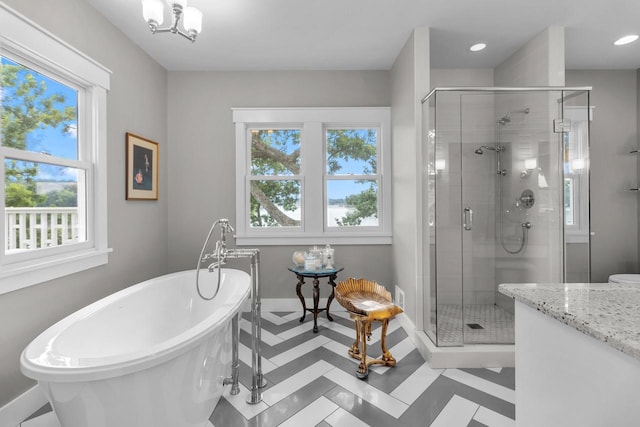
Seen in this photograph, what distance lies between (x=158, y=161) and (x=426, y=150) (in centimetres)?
258

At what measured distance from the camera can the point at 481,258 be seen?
253 cm

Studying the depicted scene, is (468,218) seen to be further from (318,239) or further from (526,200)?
(318,239)

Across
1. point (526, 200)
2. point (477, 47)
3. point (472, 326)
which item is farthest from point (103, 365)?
point (477, 47)

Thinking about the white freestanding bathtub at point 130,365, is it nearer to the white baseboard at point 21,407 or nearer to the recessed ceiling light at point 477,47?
the white baseboard at point 21,407

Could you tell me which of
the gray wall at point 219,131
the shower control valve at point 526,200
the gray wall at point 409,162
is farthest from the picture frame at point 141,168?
the shower control valve at point 526,200

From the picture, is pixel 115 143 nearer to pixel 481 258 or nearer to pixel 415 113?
pixel 415 113

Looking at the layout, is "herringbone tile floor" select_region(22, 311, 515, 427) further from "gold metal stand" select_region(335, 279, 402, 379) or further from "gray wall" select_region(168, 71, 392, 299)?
"gray wall" select_region(168, 71, 392, 299)

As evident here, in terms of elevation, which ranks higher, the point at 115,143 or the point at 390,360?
the point at 115,143

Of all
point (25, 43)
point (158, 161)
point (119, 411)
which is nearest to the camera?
point (119, 411)

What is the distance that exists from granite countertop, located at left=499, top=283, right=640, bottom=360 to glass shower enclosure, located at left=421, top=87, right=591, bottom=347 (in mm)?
1426

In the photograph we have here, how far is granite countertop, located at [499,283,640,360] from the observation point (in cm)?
59

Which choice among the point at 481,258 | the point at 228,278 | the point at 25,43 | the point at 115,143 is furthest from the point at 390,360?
the point at 25,43

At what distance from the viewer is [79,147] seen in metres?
2.18

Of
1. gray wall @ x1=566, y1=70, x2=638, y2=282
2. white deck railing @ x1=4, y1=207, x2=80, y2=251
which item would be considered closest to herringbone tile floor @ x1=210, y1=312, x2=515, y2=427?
white deck railing @ x1=4, y1=207, x2=80, y2=251
